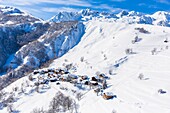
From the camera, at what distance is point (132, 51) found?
108875 millimetres

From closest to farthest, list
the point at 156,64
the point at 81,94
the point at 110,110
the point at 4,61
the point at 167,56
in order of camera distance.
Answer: the point at 110,110 < the point at 81,94 < the point at 156,64 < the point at 167,56 < the point at 4,61

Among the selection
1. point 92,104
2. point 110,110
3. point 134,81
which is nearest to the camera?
point 110,110

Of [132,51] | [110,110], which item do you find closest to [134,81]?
[110,110]

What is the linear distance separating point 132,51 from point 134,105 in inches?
2410

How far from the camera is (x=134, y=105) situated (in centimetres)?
4962

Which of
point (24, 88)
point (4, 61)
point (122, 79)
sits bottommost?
point (4, 61)

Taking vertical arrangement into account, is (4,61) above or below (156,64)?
below

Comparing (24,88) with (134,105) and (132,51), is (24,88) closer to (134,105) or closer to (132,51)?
(134,105)

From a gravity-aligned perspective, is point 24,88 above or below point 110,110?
below

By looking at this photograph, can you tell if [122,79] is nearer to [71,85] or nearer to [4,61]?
[71,85]

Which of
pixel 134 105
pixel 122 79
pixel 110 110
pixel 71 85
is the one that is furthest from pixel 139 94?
pixel 71 85

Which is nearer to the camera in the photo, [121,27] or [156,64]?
[156,64]

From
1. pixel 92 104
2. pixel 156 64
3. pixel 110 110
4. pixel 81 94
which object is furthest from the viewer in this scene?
pixel 156 64

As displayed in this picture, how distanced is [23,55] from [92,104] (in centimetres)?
14517
